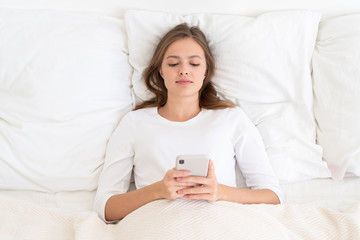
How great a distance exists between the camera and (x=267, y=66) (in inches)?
68.3

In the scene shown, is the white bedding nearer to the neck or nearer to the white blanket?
the white blanket

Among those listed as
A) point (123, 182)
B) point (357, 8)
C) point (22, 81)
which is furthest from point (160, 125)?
point (357, 8)

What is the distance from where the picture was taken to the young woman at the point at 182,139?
152 centimetres

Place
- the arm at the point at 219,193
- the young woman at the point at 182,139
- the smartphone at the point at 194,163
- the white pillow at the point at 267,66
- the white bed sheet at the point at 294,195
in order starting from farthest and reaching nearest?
the white pillow at the point at 267,66 < the white bed sheet at the point at 294,195 < the young woman at the point at 182,139 < the arm at the point at 219,193 < the smartphone at the point at 194,163

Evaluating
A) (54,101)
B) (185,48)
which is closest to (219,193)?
(185,48)

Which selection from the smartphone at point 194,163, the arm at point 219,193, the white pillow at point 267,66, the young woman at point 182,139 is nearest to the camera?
the smartphone at point 194,163

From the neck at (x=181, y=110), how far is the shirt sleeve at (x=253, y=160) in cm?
23

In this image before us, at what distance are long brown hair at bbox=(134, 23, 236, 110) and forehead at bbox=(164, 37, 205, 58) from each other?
0.06 feet

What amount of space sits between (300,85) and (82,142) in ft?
3.36

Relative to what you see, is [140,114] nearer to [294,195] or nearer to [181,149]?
[181,149]

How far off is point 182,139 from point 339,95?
0.73 metres

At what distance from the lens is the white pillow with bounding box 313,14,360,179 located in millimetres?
1655

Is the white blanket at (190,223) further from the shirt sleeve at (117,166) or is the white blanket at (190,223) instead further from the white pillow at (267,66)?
the white pillow at (267,66)

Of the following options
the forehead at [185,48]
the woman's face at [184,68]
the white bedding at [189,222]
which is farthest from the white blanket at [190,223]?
the forehead at [185,48]
